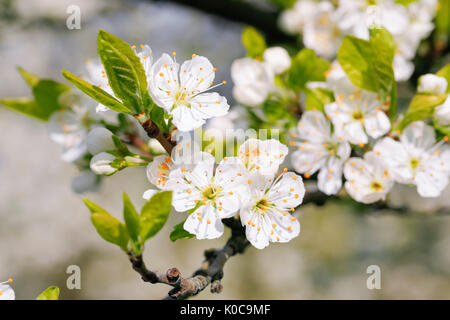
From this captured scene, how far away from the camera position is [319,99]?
50.8 inches

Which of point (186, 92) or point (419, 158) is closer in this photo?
point (186, 92)

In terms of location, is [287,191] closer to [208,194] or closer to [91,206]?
[208,194]

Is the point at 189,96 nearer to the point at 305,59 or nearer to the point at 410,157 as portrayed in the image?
the point at 305,59

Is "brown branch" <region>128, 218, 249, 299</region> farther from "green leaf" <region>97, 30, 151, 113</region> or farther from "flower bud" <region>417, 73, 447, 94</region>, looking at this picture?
"flower bud" <region>417, 73, 447, 94</region>

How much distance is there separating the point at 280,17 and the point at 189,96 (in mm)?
1159

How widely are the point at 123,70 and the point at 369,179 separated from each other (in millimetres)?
694

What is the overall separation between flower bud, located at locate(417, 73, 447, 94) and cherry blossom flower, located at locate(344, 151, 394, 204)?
9.3 inches

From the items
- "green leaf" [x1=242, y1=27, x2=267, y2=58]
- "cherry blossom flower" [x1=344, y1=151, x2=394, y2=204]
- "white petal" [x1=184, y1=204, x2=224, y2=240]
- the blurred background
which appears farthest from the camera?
the blurred background

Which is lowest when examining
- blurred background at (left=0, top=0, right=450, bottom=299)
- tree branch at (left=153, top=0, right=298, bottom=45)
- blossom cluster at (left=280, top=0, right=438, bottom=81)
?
blurred background at (left=0, top=0, right=450, bottom=299)

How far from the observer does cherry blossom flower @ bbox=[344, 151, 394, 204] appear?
1.20 metres

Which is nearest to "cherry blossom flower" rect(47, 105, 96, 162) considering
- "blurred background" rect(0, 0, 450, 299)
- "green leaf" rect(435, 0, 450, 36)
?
"green leaf" rect(435, 0, 450, 36)

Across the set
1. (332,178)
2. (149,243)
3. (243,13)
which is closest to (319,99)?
(332,178)

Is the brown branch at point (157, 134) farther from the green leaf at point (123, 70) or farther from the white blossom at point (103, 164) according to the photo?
the white blossom at point (103, 164)

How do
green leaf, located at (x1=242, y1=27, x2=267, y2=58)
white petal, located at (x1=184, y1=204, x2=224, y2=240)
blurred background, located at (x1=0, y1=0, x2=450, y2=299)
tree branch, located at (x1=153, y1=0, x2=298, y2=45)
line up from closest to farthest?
white petal, located at (x1=184, y1=204, x2=224, y2=240)
green leaf, located at (x1=242, y1=27, x2=267, y2=58)
tree branch, located at (x1=153, y1=0, x2=298, y2=45)
blurred background, located at (x1=0, y1=0, x2=450, y2=299)
